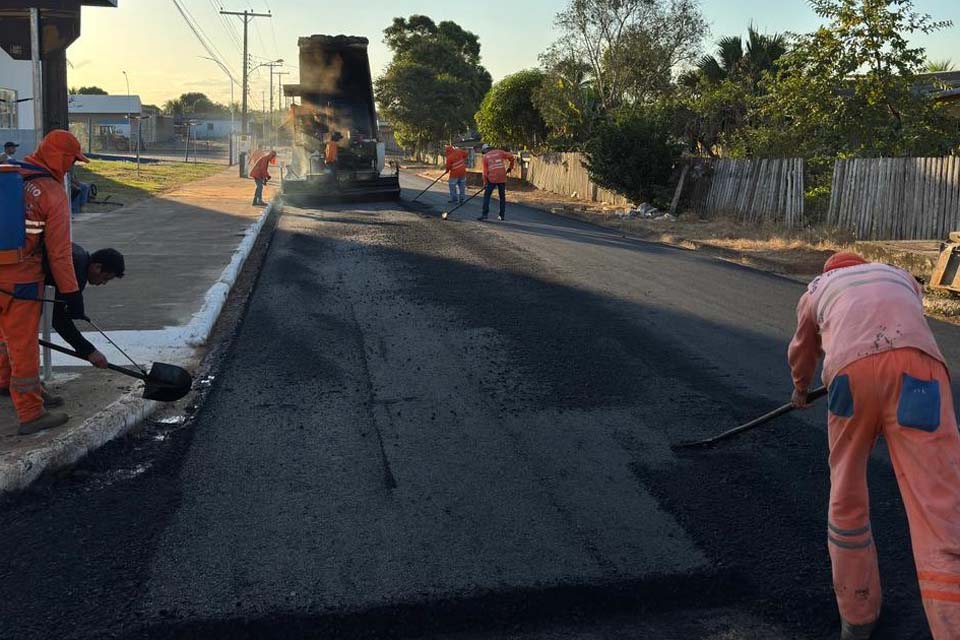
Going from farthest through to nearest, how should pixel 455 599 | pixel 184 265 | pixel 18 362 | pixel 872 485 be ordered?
pixel 184 265 < pixel 18 362 < pixel 872 485 < pixel 455 599

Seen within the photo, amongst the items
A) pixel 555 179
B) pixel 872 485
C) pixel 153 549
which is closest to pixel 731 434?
pixel 872 485

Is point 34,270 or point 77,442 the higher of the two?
point 34,270

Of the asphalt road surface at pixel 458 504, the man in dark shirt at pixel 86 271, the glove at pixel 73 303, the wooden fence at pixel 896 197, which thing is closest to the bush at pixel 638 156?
the wooden fence at pixel 896 197

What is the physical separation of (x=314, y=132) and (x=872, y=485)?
2124 cm

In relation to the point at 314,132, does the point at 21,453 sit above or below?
below

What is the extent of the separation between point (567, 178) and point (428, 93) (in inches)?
1349

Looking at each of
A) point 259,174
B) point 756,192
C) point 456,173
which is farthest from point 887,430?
point 259,174

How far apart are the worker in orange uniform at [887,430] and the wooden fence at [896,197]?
38.1 feet

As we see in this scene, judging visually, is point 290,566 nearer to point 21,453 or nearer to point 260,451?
point 260,451

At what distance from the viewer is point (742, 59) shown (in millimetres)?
27188

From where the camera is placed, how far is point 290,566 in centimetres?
369

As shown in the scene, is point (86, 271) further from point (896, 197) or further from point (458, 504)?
point (896, 197)

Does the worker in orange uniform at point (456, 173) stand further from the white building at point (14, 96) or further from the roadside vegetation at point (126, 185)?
the white building at point (14, 96)

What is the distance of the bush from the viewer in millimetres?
21281
